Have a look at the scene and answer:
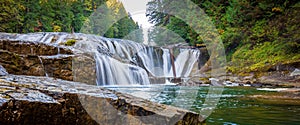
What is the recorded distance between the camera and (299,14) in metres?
13.2

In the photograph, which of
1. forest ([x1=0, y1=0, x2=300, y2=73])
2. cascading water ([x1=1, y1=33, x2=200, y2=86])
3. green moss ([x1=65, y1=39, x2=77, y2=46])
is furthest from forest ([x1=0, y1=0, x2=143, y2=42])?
green moss ([x1=65, y1=39, x2=77, y2=46])

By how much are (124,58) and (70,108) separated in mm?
10857

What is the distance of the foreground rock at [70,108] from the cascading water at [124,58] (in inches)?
192

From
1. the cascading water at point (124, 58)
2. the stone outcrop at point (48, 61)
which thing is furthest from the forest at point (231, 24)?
the stone outcrop at point (48, 61)

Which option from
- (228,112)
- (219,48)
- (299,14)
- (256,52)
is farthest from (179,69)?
(228,112)

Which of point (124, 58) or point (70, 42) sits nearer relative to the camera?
point (70, 42)

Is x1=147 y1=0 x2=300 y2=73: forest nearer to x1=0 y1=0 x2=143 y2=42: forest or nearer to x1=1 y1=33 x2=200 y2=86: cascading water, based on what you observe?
A: x1=1 y1=33 x2=200 y2=86: cascading water

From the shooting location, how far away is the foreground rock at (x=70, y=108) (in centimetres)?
158

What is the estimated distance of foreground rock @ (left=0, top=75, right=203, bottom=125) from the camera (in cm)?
158

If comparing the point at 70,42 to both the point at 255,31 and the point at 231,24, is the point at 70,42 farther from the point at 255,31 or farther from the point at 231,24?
the point at 231,24

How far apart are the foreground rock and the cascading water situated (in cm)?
488

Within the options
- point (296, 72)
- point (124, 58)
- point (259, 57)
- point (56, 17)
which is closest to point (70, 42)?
point (124, 58)

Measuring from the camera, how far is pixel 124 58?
498 inches

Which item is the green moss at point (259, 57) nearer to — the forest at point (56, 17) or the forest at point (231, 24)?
the forest at point (231, 24)
